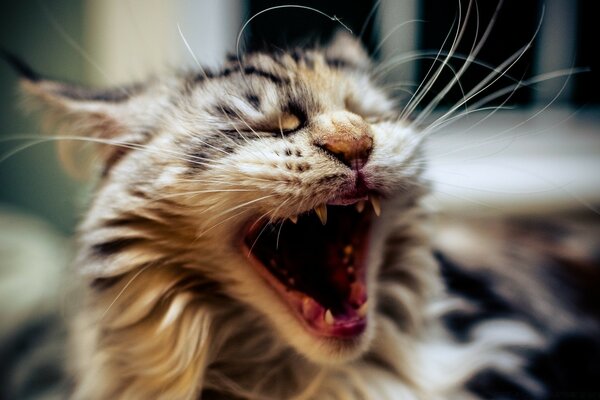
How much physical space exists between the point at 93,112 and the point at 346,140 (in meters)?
0.38

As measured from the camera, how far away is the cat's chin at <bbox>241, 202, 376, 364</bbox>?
643mm

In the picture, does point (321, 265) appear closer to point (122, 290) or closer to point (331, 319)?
point (331, 319)

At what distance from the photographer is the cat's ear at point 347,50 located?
85 cm

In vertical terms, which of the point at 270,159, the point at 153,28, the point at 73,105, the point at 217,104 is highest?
the point at 153,28

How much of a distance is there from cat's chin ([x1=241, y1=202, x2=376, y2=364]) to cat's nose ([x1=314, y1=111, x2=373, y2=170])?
0.08 meters

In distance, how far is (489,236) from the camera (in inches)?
43.9

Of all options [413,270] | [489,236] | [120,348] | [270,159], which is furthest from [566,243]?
[120,348]

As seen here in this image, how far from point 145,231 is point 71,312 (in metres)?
0.29

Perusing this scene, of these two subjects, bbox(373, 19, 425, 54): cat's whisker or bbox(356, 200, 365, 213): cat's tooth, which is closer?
bbox(356, 200, 365, 213): cat's tooth

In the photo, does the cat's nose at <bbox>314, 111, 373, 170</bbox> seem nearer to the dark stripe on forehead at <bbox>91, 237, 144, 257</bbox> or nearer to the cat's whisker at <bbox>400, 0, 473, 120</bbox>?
the cat's whisker at <bbox>400, 0, 473, 120</bbox>

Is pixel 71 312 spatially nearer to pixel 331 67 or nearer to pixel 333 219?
pixel 333 219

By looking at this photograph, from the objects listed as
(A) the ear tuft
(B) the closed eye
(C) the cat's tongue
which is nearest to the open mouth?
(C) the cat's tongue

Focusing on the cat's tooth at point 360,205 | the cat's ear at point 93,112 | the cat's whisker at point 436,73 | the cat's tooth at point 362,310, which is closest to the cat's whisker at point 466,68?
the cat's whisker at point 436,73

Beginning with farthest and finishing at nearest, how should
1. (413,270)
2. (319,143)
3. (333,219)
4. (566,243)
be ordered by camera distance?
1. (566,243)
2. (413,270)
3. (333,219)
4. (319,143)
